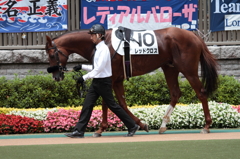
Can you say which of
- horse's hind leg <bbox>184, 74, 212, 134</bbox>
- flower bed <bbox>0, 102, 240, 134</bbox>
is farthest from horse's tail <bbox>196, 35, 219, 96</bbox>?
flower bed <bbox>0, 102, 240, 134</bbox>

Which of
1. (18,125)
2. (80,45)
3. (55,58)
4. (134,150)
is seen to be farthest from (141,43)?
(134,150)

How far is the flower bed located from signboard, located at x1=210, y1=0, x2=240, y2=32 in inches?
137

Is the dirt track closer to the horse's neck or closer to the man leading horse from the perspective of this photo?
the man leading horse

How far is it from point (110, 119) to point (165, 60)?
175 cm

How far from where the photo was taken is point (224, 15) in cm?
1391

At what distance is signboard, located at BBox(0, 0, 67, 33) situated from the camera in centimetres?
1395

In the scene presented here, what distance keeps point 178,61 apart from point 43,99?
425cm

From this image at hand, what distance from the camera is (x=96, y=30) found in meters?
8.79

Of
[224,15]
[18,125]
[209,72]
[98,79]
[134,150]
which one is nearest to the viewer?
[134,150]

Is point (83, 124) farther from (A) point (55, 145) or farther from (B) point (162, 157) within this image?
(B) point (162, 157)

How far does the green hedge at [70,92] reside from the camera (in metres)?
12.7

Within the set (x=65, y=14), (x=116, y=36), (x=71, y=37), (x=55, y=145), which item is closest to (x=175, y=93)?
(x=116, y=36)

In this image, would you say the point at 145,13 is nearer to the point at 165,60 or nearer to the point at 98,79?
the point at 165,60

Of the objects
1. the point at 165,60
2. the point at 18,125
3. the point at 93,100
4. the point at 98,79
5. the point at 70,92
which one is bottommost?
the point at 18,125
